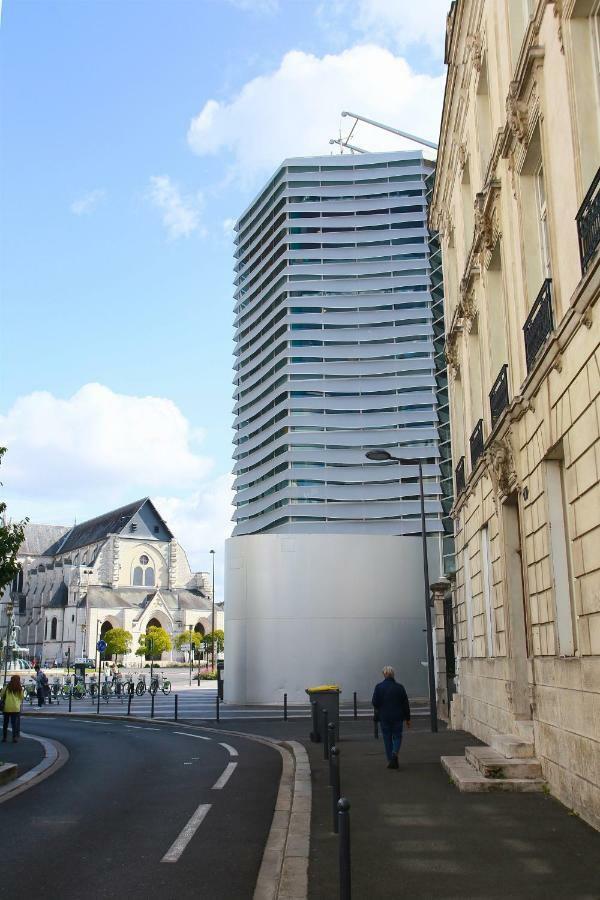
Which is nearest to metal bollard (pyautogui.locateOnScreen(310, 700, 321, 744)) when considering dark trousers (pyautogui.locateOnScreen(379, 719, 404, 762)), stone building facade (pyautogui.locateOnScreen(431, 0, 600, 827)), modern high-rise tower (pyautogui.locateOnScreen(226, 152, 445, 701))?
stone building facade (pyautogui.locateOnScreen(431, 0, 600, 827))

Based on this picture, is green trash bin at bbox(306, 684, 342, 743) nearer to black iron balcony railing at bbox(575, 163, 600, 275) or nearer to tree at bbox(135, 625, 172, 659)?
black iron balcony railing at bbox(575, 163, 600, 275)

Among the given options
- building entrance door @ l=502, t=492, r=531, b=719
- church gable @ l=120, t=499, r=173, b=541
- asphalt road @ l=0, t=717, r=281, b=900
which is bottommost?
asphalt road @ l=0, t=717, r=281, b=900

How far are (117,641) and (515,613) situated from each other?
9795 cm

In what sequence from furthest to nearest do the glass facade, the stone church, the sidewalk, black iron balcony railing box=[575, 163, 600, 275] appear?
the stone church < the glass facade < black iron balcony railing box=[575, 163, 600, 275] < the sidewalk

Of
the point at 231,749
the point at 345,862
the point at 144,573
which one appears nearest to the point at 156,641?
the point at 144,573

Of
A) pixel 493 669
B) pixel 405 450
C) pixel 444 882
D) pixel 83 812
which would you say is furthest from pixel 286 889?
pixel 405 450

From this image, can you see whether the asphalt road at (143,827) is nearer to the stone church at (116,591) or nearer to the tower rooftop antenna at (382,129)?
the tower rooftop antenna at (382,129)

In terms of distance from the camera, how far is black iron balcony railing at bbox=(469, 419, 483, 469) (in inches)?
650

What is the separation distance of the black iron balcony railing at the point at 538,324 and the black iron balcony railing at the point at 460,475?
7.74m

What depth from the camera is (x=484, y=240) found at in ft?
48.9

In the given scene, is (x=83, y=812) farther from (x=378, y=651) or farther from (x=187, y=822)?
(x=378, y=651)

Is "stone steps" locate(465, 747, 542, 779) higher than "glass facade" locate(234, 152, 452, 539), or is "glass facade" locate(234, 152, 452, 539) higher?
"glass facade" locate(234, 152, 452, 539)

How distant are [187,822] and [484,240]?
1023cm

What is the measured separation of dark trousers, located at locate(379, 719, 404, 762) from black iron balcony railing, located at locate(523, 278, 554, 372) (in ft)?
18.6
